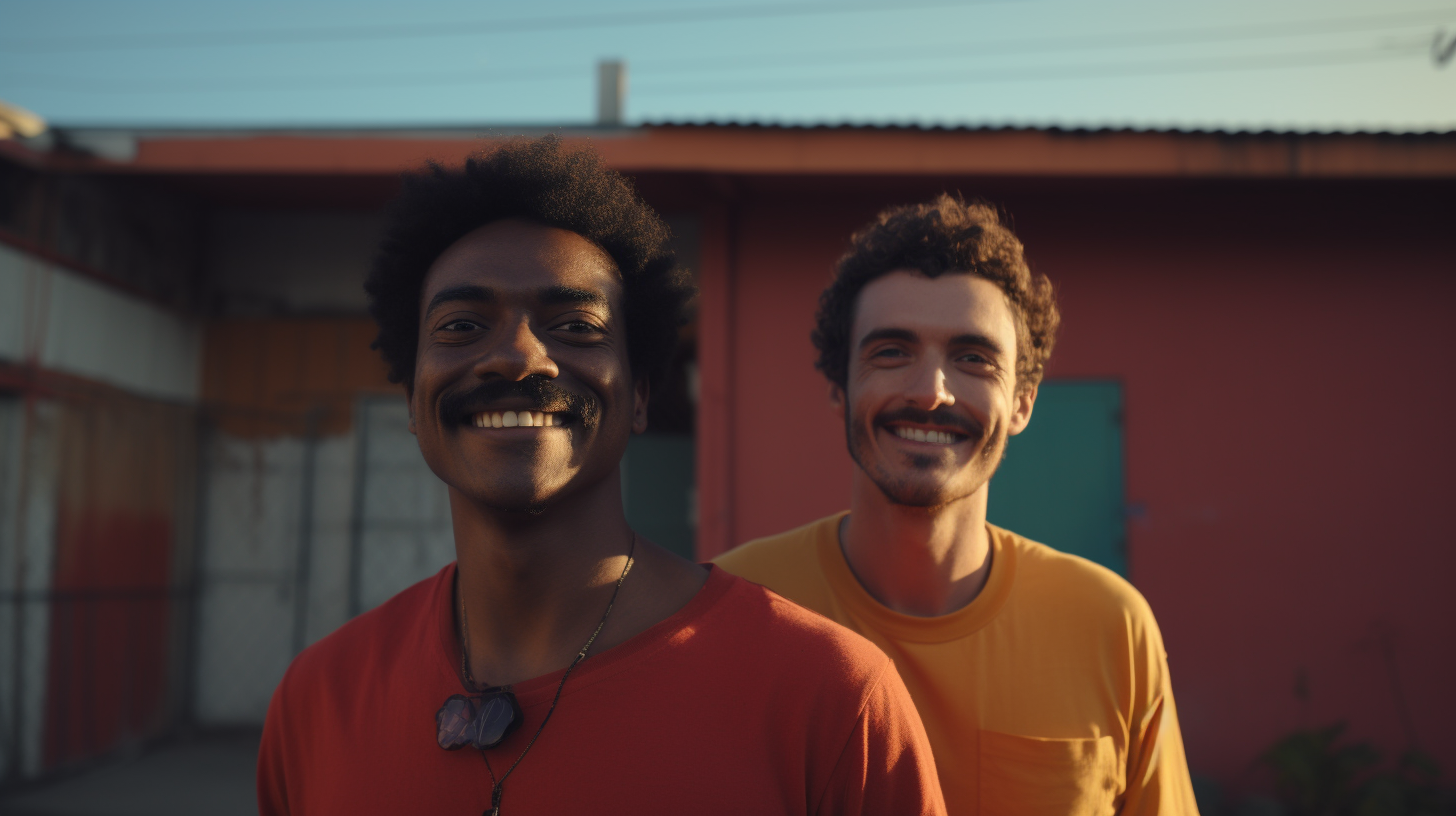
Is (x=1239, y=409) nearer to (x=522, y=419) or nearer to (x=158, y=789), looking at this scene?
(x=522, y=419)

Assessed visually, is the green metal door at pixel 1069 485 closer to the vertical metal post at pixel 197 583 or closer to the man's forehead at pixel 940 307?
the man's forehead at pixel 940 307

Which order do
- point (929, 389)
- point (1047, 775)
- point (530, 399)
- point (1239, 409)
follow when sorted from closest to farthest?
point (530, 399), point (1047, 775), point (929, 389), point (1239, 409)

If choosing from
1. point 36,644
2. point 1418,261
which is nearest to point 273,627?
point 36,644

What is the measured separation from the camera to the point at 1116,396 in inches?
221

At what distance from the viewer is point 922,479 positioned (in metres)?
1.89

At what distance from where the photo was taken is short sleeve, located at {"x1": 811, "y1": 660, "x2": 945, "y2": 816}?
1.26m

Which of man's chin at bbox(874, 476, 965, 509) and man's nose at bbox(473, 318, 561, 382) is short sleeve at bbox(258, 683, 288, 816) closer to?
man's nose at bbox(473, 318, 561, 382)

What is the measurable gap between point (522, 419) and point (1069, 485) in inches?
189

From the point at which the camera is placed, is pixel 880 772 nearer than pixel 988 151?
Yes

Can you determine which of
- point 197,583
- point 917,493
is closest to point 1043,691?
point 917,493

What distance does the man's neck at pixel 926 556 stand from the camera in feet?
6.37

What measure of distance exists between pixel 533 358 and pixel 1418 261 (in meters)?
6.03

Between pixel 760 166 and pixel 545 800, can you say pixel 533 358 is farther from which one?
pixel 760 166

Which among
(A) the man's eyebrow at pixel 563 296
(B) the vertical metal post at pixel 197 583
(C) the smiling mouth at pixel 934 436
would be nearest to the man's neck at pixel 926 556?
Answer: (C) the smiling mouth at pixel 934 436
